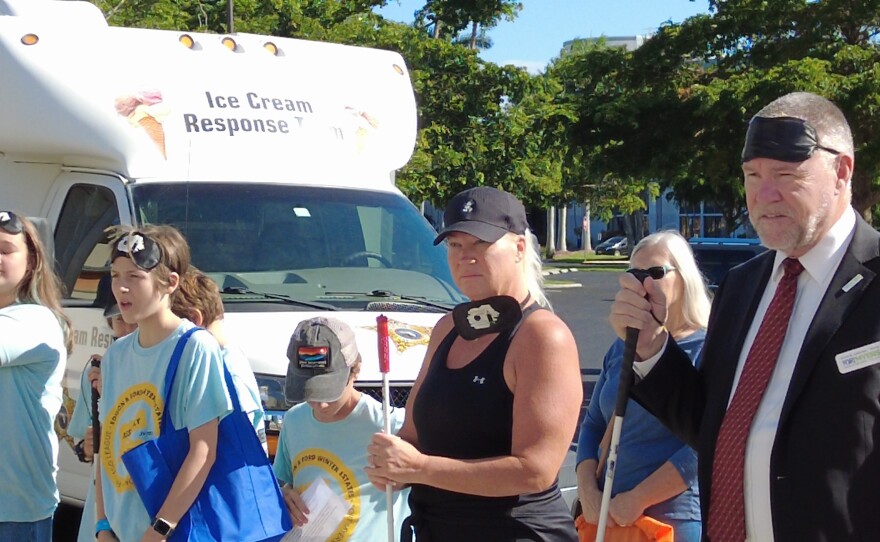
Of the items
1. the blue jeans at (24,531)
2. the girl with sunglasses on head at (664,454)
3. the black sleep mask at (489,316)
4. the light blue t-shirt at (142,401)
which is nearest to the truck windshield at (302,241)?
the blue jeans at (24,531)

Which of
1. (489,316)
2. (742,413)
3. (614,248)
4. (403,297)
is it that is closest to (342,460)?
(489,316)

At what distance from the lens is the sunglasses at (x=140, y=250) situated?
386cm

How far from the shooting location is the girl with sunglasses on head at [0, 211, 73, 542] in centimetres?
429

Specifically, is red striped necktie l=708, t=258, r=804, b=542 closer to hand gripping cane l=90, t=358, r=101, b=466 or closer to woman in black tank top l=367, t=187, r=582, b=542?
woman in black tank top l=367, t=187, r=582, b=542

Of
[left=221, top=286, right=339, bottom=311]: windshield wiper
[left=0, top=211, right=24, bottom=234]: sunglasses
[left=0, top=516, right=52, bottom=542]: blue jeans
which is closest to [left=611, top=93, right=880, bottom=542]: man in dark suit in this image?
[left=0, top=516, right=52, bottom=542]: blue jeans

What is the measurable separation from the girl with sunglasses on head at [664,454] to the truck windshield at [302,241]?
7.40 ft

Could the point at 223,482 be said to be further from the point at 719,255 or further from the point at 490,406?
the point at 719,255

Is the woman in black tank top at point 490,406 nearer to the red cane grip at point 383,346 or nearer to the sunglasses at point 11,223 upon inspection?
the red cane grip at point 383,346

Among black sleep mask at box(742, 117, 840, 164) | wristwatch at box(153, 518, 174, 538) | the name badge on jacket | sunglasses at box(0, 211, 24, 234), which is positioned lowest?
wristwatch at box(153, 518, 174, 538)

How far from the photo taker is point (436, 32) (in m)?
21.6

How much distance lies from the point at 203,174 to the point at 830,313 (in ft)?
15.2

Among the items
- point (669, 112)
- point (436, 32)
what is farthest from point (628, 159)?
point (436, 32)

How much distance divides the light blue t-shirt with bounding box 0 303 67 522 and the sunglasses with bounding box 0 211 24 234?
1.00 feet

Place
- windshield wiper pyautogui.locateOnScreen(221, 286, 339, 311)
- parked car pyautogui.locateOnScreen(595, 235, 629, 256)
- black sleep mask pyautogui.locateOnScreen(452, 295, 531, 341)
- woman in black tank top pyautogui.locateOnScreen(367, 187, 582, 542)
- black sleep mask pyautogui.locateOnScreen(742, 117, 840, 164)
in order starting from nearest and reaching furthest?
black sleep mask pyautogui.locateOnScreen(742, 117, 840, 164)
woman in black tank top pyautogui.locateOnScreen(367, 187, 582, 542)
black sleep mask pyautogui.locateOnScreen(452, 295, 531, 341)
windshield wiper pyautogui.locateOnScreen(221, 286, 339, 311)
parked car pyautogui.locateOnScreen(595, 235, 629, 256)
